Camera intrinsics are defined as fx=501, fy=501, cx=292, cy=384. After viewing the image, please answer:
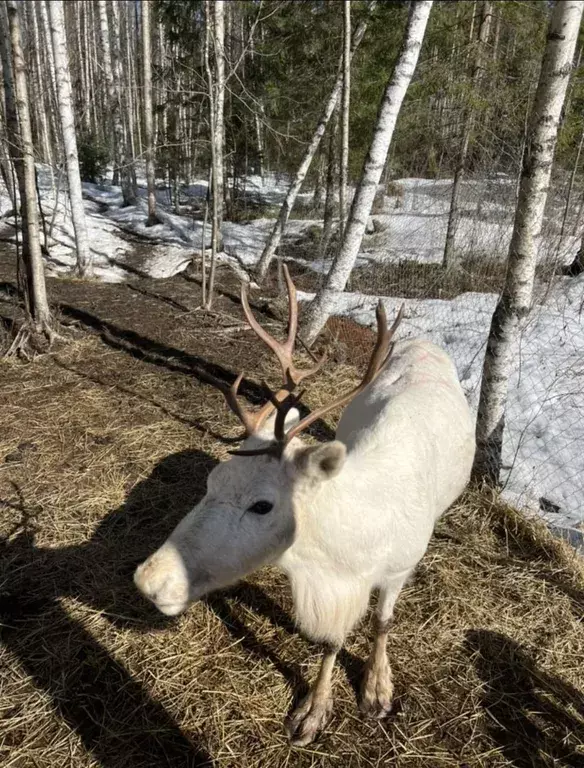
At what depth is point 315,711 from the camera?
238 centimetres

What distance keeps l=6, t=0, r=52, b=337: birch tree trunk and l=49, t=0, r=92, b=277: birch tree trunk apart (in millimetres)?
2626

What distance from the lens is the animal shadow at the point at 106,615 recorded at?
2262 mm

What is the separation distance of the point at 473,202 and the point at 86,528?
29.1 ft

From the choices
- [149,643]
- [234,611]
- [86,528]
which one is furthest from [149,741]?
[86,528]

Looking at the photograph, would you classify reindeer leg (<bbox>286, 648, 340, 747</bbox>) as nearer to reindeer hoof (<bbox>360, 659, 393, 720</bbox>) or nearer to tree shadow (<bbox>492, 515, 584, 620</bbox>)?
reindeer hoof (<bbox>360, 659, 393, 720</bbox>)

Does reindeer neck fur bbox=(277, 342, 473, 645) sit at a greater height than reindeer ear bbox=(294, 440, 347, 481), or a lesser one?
lesser

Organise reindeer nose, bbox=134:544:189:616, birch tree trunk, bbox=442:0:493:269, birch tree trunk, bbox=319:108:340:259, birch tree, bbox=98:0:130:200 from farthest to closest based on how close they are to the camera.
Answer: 1. birch tree, bbox=98:0:130:200
2. birch tree trunk, bbox=319:108:340:259
3. birch tree trunk, bbox=442:0:493:269
4. reindeer nose, bbox=134:544:189:616

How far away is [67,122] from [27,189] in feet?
11.4

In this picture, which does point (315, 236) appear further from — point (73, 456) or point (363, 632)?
point (363, 632)

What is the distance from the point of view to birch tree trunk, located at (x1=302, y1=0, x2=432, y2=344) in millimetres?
4887

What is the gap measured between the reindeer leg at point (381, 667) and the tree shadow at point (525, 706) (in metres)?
0.50

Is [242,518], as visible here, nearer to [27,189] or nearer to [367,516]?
[367,516]

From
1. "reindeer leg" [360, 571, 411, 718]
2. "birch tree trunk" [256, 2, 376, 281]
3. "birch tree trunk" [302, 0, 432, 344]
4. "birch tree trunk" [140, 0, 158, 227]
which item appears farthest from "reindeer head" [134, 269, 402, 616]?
"birch tree trunk" [140, 0, 158, 227]

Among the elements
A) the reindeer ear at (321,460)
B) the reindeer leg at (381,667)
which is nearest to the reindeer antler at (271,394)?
the reindeer ear at (321,460)
